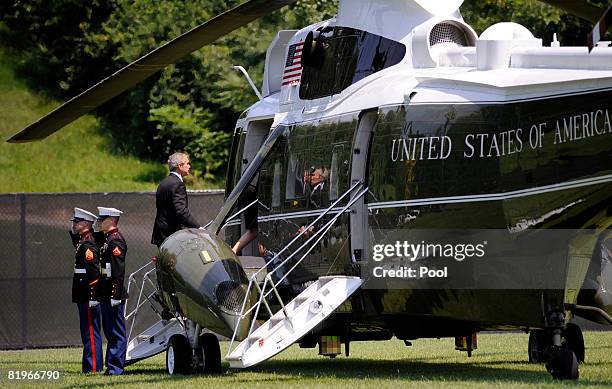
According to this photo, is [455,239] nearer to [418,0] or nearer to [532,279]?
[532,279]

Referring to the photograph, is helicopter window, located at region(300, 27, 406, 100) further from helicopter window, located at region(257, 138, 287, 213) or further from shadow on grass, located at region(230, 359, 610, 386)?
shadow on grass, located at region(230, 359, 610, 386)

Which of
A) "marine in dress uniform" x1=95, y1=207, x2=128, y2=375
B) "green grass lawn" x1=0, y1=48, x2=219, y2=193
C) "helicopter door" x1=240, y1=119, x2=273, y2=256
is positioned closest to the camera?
"marine in dress uniform" x1=95, y1=207, x2=128, y2=375

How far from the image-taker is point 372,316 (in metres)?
13.4

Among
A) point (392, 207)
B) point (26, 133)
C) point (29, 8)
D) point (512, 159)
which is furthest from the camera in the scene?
point (29, 8)

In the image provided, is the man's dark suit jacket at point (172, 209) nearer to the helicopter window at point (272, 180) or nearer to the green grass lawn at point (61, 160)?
the helicopter window at point (272, 180)

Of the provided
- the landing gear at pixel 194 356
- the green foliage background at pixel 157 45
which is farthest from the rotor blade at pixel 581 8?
the green foliage background at pixel 157 45

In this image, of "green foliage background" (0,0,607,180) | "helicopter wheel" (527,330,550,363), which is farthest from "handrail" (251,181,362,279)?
"green foliage background" (0,0,607,180)

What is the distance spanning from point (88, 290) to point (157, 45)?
20.4 metres

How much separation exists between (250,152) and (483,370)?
4.14 metres

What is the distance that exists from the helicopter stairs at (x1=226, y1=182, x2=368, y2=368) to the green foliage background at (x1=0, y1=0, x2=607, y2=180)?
18.5 meters

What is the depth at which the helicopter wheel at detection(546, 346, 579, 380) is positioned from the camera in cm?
1191

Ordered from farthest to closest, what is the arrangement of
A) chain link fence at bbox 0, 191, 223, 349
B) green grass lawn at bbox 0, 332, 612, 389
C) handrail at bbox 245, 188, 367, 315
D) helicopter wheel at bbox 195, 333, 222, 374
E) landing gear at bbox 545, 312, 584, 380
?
chain link fence at bbox 0, 191, 223, 349 < helicopter wheel at bbox 195, 333, 222, 374 < handrail at bbox 245, 188, 367, 315 < green grass lawn at bbox 0, 332, 612, 389 < landing gear at bbox 545, 312, 584, 380

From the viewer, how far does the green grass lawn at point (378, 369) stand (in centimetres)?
1264

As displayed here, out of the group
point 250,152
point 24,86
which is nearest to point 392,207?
point 250,152
